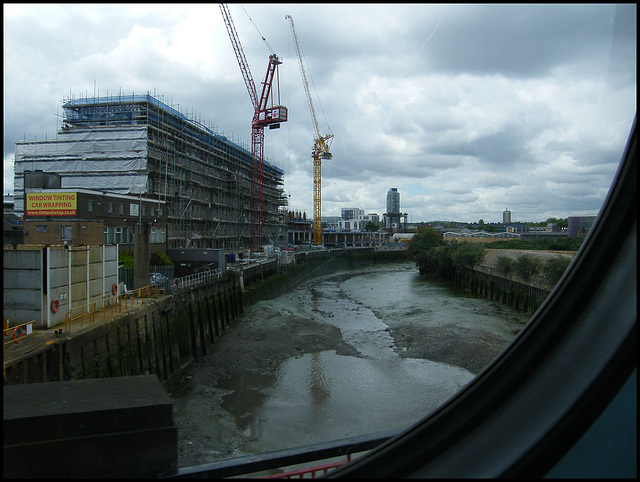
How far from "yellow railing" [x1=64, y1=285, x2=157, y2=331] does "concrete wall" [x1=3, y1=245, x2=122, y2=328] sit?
136mm

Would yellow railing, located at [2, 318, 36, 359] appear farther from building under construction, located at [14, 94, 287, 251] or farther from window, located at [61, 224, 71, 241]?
building under construction, located at [14, 94, 287, 251]

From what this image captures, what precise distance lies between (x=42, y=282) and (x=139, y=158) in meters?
13.9

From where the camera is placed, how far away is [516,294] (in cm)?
1670

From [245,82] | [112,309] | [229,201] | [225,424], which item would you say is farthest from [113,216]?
[245,82]

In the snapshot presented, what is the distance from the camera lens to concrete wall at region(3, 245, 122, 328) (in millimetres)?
7098

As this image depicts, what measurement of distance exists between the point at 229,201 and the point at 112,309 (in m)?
20.0

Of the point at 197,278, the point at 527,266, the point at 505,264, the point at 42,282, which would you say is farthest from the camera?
the point at 505,264

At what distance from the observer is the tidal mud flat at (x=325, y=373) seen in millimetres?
6594

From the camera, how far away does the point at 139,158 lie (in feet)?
64.6

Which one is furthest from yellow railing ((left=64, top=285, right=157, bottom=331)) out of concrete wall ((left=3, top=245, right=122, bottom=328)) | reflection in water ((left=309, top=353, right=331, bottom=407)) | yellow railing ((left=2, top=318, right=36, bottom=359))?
reflection in water ((left=309, top=353, right=331, bottom=407))

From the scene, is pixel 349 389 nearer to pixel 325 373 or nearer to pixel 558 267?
pixel 325 373

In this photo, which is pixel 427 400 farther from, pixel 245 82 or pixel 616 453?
pixel 245 82

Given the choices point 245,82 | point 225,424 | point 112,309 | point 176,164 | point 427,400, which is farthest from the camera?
point 245,82

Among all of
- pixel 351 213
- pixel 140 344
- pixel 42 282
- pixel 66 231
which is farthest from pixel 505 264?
pixel 351 213
